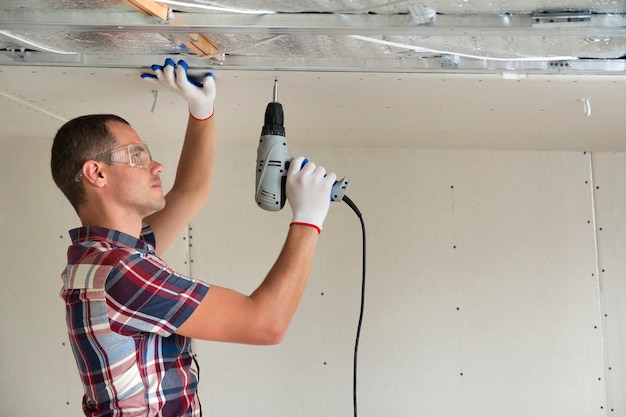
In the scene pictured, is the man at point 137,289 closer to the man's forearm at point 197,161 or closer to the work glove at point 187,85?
the work glove at point 187,85

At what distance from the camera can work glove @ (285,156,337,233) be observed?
1.52 meters

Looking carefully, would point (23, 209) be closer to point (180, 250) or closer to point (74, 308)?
point (180, 250)

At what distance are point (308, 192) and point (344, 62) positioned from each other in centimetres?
34

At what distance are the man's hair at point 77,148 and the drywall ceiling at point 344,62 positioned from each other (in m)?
0.19

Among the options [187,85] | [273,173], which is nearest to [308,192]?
[273,173]

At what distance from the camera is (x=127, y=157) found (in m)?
1.56

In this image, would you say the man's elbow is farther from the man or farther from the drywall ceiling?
the drywall ceiling

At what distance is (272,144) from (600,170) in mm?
1718

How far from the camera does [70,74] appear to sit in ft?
5.76

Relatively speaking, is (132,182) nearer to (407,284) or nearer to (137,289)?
(137,289)

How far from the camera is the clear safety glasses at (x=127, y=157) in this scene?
1.54 m

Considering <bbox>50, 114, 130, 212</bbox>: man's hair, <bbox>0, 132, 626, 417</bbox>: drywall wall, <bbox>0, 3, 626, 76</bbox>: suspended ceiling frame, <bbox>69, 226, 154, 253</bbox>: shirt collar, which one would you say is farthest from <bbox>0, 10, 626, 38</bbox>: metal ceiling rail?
<bbox>0, 132, 626, 417</bbox>: drywall wall

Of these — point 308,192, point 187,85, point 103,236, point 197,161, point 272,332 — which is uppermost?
point 187,85

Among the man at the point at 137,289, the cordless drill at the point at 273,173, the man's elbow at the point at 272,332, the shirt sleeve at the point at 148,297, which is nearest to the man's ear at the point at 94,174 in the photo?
the man at the point at 137,289
